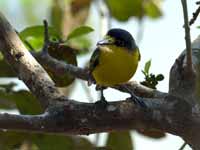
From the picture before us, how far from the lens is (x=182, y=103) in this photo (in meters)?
1.51

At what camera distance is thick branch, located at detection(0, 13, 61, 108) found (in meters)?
1.61

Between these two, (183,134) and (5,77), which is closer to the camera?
(183,134)

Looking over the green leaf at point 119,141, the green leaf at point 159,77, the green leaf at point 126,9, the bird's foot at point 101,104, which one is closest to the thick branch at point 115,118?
the bird's foot at point 101,104

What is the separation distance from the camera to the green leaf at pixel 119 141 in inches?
78.2

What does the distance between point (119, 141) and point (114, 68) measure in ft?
0.86

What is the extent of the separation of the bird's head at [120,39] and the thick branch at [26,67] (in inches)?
14.9

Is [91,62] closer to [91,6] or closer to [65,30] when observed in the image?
[65,30]

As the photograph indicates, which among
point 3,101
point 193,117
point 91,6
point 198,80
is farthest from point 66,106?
point 91,6

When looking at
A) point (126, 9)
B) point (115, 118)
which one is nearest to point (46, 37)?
point (115, 118)

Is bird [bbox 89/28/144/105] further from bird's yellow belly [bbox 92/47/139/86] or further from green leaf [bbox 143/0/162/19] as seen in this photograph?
green leaf [bbox 143/0/162/19]

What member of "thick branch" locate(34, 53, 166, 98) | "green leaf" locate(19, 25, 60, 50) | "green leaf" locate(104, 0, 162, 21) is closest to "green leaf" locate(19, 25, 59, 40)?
"green leaf" locate(19, 25, 60, 50)

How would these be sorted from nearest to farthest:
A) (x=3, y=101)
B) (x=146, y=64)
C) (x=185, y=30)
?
(x=185, y=30) → (x=146, y=64) → (x=3, y=101)

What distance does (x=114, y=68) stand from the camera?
6.16 feet

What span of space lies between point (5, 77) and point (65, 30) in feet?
1.36
